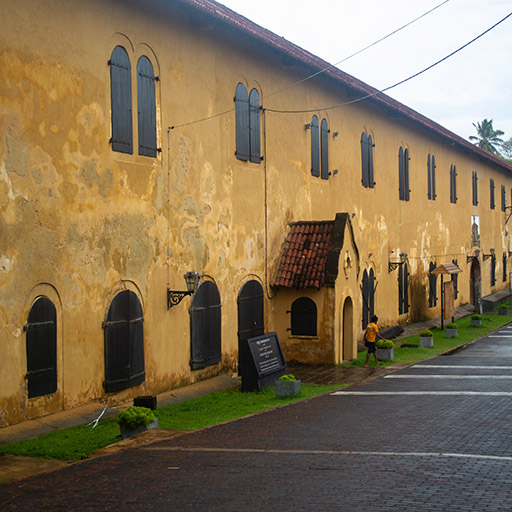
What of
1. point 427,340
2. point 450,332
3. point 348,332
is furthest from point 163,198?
point 450,332

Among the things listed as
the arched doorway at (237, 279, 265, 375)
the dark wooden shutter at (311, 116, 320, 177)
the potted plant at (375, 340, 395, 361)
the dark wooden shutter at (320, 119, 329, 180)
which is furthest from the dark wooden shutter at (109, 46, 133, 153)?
the potted plant at (375, 340, 395, 361)

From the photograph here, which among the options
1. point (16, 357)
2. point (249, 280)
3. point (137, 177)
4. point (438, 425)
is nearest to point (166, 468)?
point (16, 357)

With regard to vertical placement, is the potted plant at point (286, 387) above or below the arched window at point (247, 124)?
below

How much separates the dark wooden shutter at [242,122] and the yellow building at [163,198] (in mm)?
62

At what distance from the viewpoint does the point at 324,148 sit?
76.0 feet

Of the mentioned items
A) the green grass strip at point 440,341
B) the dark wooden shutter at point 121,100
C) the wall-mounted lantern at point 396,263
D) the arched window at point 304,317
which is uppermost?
the dark wooden shutter at point 121,100

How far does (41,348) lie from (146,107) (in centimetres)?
549

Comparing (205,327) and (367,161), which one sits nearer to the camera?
(205,327)

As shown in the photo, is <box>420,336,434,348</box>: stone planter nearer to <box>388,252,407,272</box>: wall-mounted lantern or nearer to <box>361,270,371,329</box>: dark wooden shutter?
<box>361,270,371,329</box>: dark wooden shutter

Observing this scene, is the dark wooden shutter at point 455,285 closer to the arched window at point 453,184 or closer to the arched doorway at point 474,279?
the arched window at point 453,184

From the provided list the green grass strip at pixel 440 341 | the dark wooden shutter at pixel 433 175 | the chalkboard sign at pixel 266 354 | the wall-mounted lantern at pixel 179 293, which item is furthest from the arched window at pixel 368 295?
the wall-mounted lantern at pixel 179 293

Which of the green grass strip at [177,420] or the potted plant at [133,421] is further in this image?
the potted plant at [133,421]

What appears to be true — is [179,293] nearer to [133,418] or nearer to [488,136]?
[133,418]

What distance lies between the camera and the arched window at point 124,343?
13641 millimetres
